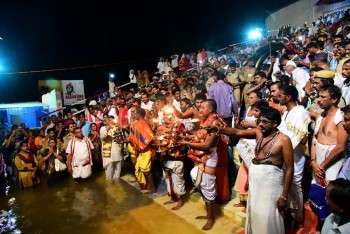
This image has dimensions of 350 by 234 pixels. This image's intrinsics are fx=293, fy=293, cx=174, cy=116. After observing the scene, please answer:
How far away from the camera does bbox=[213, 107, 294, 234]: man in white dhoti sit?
136 inches

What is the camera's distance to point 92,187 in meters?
8.27

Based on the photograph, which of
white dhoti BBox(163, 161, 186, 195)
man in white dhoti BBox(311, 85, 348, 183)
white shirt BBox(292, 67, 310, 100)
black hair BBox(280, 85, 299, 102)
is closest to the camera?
man in white dhoti BBox(311, 85, 348, 183)

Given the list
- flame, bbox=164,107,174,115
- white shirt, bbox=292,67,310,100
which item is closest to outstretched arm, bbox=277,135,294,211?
flame, bbox=164,107,174,115

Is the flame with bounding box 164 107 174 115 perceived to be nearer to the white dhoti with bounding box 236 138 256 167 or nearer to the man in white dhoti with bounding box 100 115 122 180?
the white dhoti with bounding box 236 138 256 167

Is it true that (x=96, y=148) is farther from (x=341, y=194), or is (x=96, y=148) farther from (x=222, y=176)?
(x=341, y=194)

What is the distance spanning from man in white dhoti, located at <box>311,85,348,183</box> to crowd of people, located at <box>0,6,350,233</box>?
1 centimetres

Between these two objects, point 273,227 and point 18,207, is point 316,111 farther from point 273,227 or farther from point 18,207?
point 18,207

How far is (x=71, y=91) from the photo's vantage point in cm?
2194

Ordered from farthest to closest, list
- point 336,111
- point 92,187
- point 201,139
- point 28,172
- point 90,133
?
1. point 90,133
2. point 28,172
3. point 92,187
4. point 201,139
5. point 336,111

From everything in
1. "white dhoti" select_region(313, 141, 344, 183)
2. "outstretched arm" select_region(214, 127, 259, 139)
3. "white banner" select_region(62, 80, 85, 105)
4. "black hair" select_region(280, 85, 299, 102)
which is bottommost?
"white dhoti" select_region(313, 141, 344, 183)

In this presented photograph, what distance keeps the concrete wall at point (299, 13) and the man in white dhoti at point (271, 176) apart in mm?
15258

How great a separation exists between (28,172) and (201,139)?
6.28 m

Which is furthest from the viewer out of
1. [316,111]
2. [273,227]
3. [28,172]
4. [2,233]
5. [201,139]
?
[28,172]

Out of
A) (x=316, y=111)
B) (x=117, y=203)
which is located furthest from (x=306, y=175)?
(x=117, y=203)
